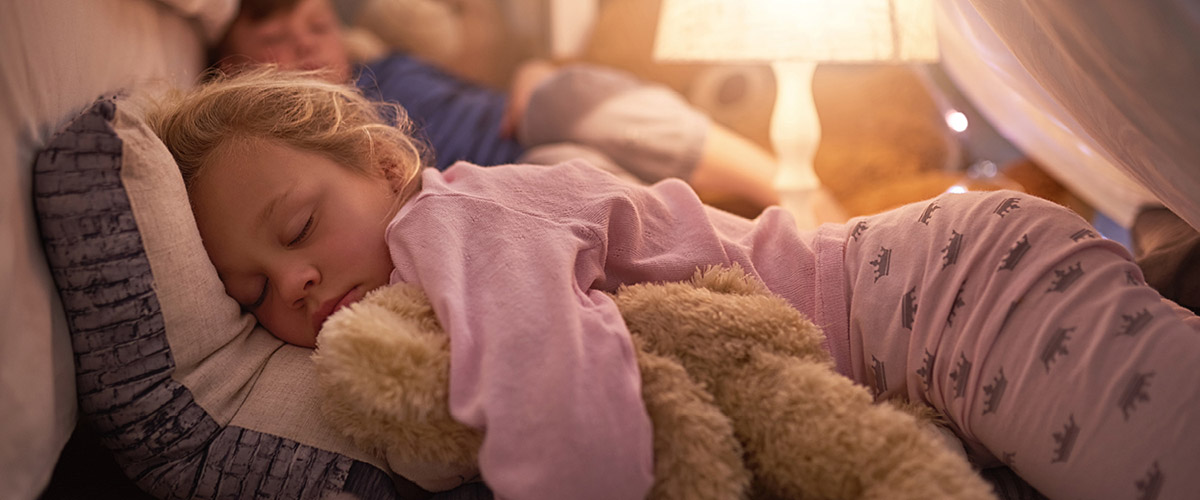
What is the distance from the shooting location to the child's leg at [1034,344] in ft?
1.83

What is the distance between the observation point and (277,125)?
810mm

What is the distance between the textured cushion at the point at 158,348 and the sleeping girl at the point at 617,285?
0.10 m

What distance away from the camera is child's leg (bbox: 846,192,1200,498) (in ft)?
1.83

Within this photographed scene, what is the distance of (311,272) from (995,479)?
2.34 feet

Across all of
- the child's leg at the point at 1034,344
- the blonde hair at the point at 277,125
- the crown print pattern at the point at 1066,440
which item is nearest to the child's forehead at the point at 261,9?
the blonde hair at the point at 277,125

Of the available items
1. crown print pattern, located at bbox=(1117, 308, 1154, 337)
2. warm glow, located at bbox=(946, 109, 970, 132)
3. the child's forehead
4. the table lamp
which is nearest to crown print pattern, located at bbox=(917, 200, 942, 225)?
crown print pattern, located at bbox=(1117, 308, 1154, 337)

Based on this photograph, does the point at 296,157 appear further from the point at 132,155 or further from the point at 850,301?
the point at 850,301

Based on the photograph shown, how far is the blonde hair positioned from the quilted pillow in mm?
103

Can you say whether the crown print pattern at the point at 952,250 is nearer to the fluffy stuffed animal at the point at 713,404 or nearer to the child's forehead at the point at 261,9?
the fluffy stuffed animal at the point at 713,404

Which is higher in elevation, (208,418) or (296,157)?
(296,157)

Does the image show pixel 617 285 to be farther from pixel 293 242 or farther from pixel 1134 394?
pixel 1134 394

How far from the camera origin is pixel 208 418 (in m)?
0.65

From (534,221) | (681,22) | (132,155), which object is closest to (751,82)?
(681,22)

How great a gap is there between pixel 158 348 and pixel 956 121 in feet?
5.69
